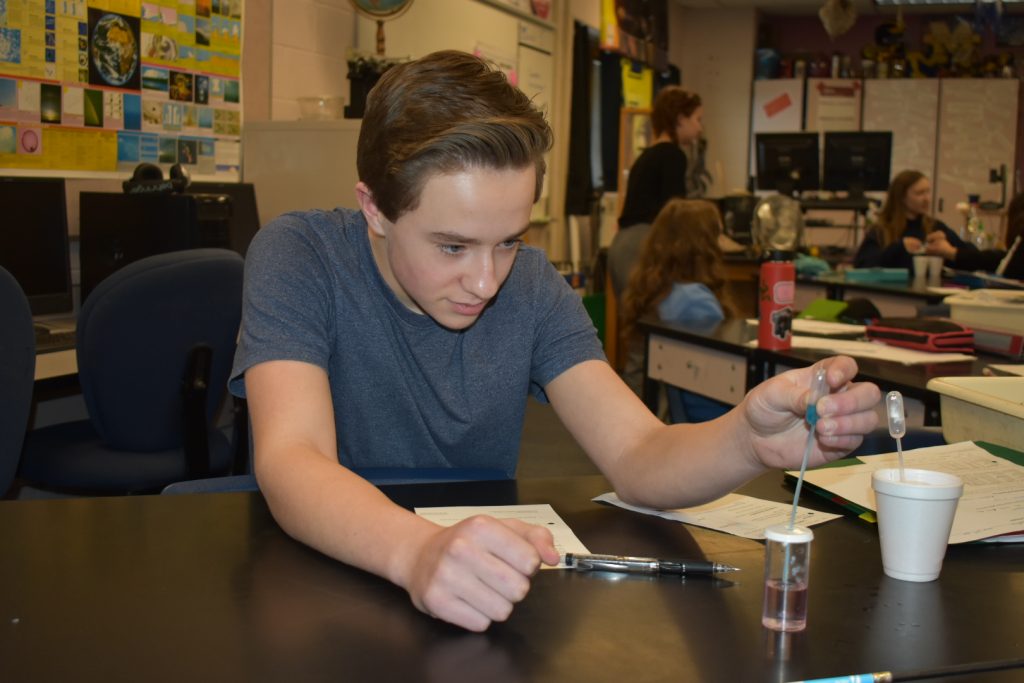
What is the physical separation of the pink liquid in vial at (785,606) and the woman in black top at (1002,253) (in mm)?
3564

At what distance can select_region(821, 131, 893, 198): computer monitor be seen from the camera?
20.2 feet

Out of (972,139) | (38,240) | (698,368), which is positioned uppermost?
(972,139)

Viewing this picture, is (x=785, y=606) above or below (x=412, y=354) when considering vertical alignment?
below

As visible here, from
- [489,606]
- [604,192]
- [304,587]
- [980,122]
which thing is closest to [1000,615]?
[489,606]

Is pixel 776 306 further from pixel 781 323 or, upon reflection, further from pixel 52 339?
pixel 52 339

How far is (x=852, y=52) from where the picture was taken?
9.61 metres

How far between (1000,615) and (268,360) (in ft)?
A: 2.62

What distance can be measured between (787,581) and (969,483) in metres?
0.50

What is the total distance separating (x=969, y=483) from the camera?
4.01 ft

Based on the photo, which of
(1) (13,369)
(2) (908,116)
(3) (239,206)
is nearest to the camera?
(1) (13,369)

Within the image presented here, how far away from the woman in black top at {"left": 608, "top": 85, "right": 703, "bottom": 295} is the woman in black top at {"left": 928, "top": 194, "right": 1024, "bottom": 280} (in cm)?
128

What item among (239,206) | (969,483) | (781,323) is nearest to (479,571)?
(969,483)

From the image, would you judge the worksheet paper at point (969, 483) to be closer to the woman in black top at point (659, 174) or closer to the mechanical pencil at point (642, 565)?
the mechanical pencil at point (642, 565)

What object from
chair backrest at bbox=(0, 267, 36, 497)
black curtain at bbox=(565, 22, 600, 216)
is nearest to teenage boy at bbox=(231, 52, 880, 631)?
chair backrest at bbox=(0, 267, 36, 497)
